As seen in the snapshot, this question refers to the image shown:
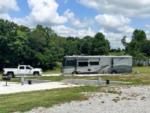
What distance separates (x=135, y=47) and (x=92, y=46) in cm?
1773

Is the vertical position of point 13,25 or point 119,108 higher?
point 13,25

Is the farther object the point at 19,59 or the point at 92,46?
the point at 92,46

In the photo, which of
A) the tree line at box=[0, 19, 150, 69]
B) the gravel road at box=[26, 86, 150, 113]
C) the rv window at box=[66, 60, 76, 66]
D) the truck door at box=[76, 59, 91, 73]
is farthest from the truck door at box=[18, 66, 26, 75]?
the gravel road at box=[26, 86, 150, 113]

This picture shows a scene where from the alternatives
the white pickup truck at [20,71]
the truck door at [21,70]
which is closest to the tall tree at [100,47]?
the white pickup truck at [20,71]

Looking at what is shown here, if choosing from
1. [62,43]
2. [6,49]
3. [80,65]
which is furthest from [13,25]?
[80,65]

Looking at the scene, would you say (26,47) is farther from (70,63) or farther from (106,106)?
(106,106)

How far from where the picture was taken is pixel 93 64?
71.9 metres

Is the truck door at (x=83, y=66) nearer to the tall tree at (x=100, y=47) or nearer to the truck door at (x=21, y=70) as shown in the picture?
the truck door at (x=21, y=70)

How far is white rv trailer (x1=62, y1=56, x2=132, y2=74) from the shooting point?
71.0m

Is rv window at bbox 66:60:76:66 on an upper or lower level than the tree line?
lower

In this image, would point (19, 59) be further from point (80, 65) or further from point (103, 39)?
point (103, 39)

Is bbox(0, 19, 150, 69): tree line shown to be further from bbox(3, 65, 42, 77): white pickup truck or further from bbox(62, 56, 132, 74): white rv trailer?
bbox(3, 65, 42, 77): white pickup truck

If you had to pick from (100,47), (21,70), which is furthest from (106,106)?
(100,47)

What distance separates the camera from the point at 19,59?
92375 millimetres
